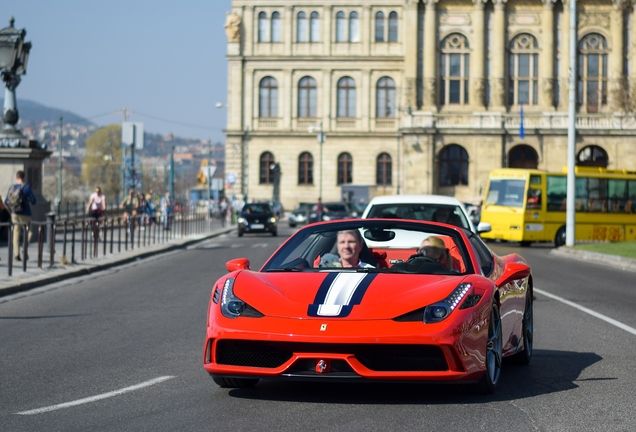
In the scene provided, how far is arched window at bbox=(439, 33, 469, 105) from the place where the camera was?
87938 millimetres

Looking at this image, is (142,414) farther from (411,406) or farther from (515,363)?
(515,363)

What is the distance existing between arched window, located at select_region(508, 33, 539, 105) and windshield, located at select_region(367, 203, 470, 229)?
73.4 m

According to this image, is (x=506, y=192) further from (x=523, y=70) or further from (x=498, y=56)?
(x=523, y=70)

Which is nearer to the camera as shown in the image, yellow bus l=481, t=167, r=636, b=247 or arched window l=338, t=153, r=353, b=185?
yellow bus l=481, t=167, r=636, b=247

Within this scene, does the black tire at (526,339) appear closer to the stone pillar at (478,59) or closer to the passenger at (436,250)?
the passenger at (436,250)

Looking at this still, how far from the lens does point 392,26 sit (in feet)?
302

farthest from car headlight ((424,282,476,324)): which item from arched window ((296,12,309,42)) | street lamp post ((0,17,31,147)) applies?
arched window ((296,12,309,42))

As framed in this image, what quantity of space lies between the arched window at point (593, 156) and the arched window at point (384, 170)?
1649 cm

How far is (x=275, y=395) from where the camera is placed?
7551mm

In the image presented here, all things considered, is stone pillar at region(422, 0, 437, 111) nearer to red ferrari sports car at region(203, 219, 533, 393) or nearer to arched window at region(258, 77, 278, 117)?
arched window at region(258, 77, 278, 117)

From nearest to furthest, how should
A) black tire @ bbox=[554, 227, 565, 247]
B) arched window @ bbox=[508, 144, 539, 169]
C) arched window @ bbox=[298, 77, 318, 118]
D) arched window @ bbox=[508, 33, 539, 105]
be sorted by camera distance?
black tire @ bbox=[554, 227, 565, 247], arched window @ bbox=[508, 144, 539, 169], arched window @ bbox=[508, 33, 539, 105], arched window @ bbox=[298, 77, 318, 118]

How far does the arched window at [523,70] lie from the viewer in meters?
87.8

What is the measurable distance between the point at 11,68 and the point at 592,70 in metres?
66.8

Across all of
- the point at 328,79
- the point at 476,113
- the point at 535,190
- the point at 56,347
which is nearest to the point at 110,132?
the point at 328,79
